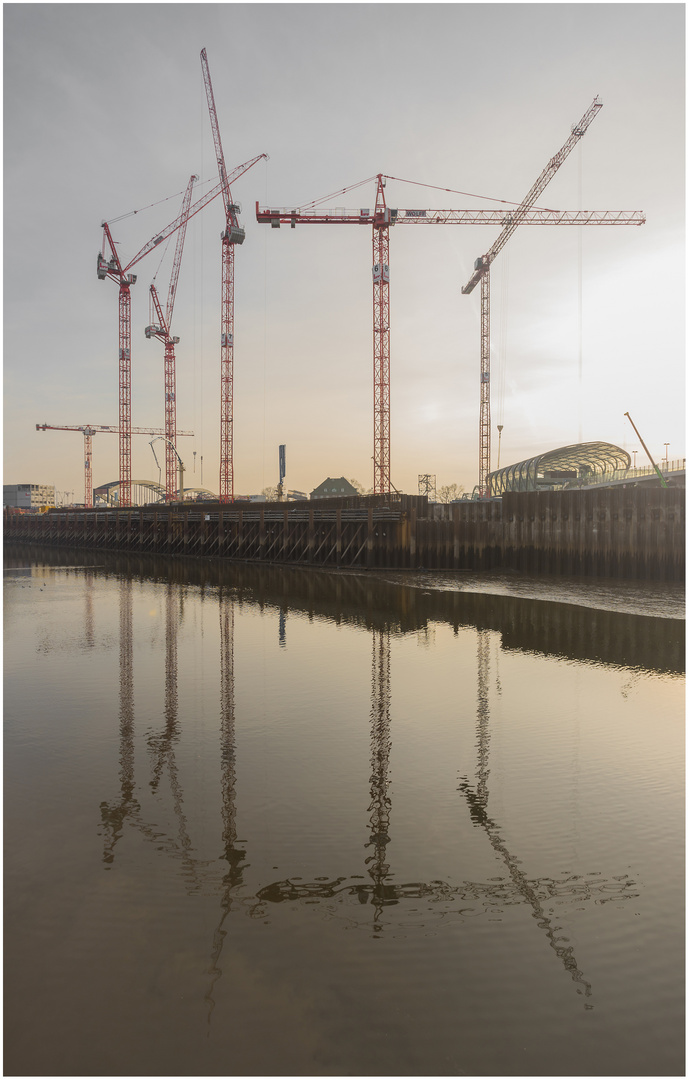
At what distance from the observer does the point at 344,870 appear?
770cm

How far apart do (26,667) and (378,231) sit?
8614cm

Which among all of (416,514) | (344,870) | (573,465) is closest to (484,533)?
(416,514)

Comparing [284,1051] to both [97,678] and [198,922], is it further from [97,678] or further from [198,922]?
[97,678]

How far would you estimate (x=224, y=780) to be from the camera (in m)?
10.4

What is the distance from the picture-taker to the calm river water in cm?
533

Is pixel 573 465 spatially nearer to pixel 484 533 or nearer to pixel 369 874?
pixel 484 533

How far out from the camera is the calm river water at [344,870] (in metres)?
5.33

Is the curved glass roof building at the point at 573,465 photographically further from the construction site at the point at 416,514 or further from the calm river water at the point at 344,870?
the calm river water at the point at 344,870

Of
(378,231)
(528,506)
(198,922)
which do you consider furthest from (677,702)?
(378,231)

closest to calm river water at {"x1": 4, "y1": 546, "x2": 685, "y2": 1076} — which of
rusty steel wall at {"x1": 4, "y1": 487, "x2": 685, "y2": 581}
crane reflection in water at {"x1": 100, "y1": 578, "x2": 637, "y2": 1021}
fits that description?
crane reflection in water at {"x1": 100, "y1": 578, "x2": 637, "y2": 1021}

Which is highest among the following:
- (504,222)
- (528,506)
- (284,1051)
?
(504,222)

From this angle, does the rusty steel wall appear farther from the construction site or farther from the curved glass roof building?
the curved glass roof building

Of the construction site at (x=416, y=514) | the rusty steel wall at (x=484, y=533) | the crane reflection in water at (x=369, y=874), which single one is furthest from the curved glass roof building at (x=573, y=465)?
the crane reflection in water at (x=369, y=874)

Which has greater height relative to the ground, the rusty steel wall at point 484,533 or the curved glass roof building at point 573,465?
the curved glass roof building at point 573,465
